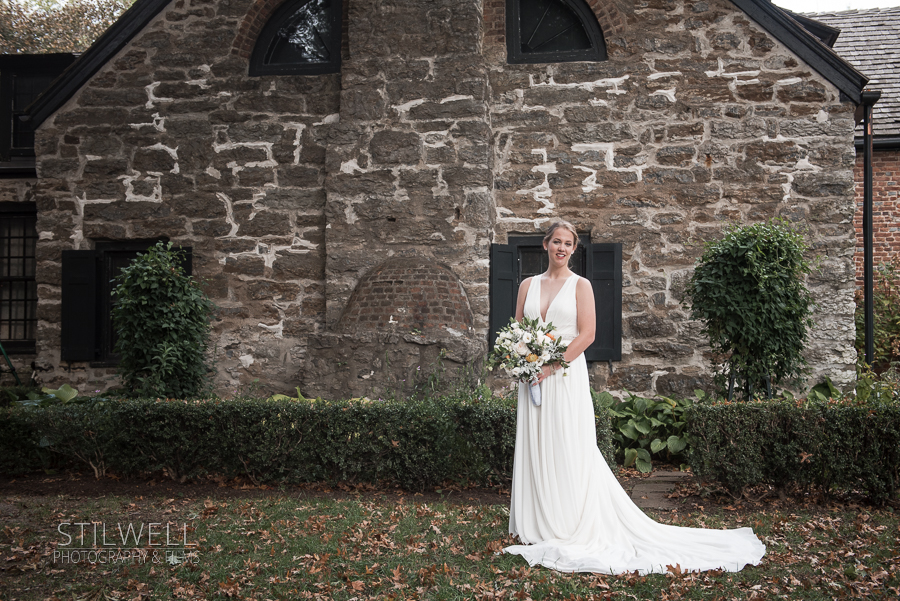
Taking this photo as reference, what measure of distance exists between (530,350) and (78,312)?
7155mm

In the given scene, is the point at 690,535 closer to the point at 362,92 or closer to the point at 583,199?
the point at 583,199

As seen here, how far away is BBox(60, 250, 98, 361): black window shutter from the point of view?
9188 millimetres

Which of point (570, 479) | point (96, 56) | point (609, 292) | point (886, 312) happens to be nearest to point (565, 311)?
point (570, 479)

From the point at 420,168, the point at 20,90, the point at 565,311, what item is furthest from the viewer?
the point at 20,90

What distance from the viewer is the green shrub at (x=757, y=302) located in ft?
22.8

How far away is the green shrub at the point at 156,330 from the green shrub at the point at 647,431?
14.3 feet

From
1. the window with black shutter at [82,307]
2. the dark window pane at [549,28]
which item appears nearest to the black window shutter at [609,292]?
the dark window pane at [549,28]

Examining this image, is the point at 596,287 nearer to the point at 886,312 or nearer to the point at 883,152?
the point at 886,312

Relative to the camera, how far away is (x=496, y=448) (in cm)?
A: 600

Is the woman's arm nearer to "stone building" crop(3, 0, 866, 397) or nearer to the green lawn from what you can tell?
the green lawn

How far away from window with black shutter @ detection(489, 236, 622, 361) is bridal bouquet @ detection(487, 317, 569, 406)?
3978 millimetres

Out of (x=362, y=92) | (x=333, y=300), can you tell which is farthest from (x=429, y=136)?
(x=333, y=300)

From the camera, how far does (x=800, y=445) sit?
567 cm

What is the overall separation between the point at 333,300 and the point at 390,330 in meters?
1.16
